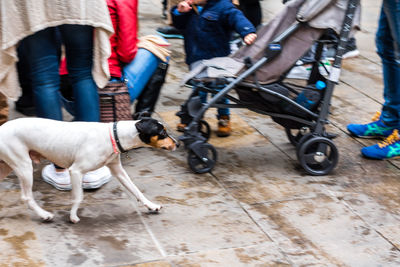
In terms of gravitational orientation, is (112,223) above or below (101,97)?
below

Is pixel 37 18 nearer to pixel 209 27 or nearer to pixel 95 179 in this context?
pixel 95 179

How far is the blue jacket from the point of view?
4793mm

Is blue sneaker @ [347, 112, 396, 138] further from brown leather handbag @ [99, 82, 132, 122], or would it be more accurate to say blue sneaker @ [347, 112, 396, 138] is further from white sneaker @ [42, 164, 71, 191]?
white sneaker @ [42, 164, 71, 191]

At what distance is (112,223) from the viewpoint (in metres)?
3.79

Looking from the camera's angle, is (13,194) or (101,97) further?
(101,97)

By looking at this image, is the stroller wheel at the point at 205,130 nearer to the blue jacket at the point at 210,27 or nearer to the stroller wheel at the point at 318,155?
the blue jacket at the point at 210,27

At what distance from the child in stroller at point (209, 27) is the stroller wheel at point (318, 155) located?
812mm

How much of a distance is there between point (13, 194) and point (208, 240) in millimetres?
1418

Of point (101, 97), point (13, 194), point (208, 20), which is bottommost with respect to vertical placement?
point (13, 194)

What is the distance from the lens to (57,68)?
13.1 ft

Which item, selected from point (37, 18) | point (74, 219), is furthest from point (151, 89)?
point (74, 219)

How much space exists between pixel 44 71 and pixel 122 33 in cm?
72

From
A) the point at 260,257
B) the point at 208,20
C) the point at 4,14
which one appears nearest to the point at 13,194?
the point at 4,14

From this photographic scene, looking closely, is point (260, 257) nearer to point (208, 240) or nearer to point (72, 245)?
point (208, 240)
